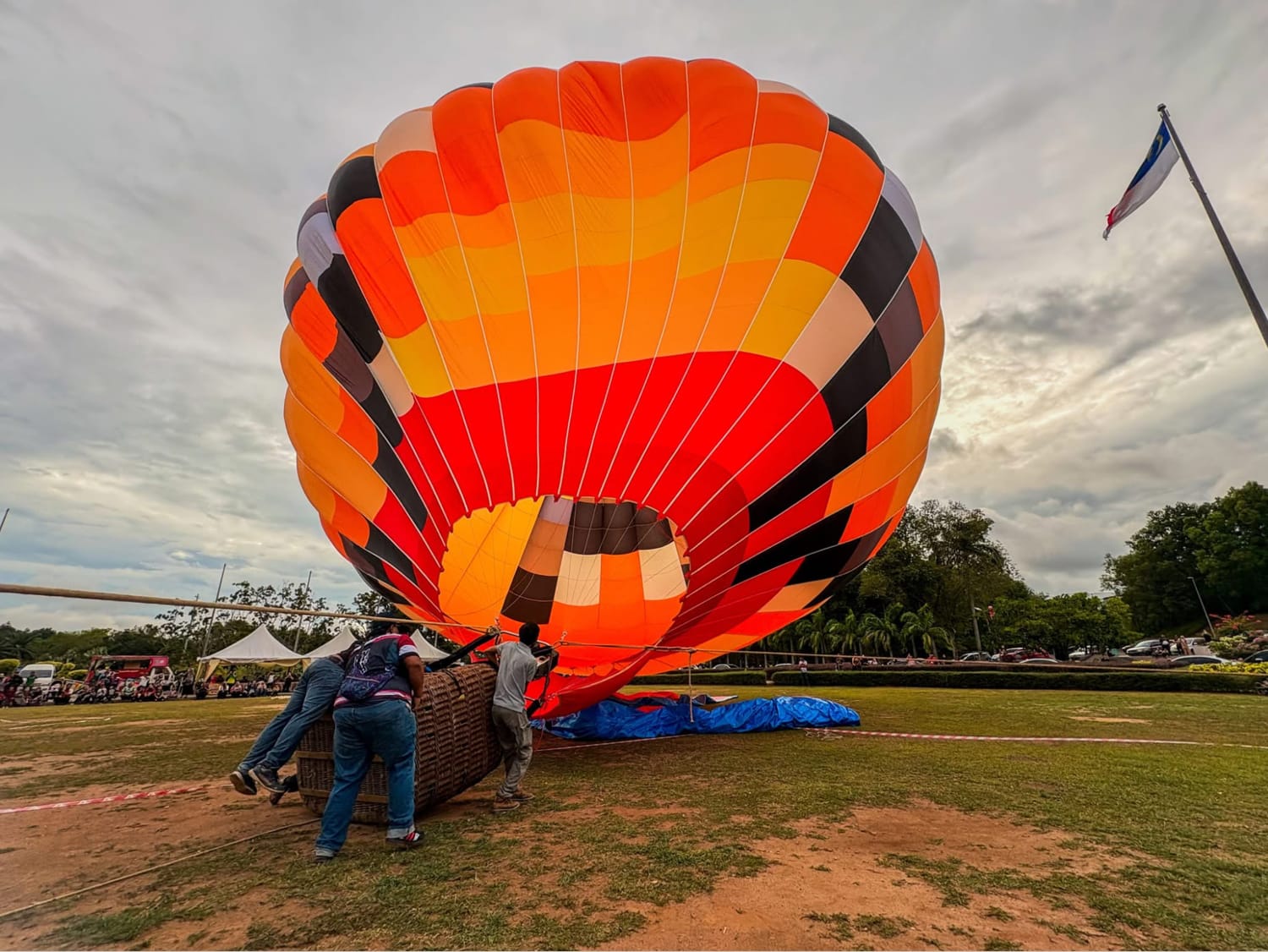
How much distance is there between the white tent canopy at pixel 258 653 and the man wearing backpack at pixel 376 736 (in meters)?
22.9

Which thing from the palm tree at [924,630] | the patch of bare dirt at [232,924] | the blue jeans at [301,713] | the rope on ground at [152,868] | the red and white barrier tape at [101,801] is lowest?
the patch of bare dirt at [232,924]

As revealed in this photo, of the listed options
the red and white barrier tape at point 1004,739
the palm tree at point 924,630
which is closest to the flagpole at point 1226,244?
the red and white barrier tape at point 1004,739

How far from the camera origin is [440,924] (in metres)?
2.38

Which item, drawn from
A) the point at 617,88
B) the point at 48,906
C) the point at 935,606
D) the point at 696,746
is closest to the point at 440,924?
the point at 48,906

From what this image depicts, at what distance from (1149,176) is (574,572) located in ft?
23.0

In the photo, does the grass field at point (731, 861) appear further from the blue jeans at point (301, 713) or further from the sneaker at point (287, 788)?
the blue jeans at point (301, 713)

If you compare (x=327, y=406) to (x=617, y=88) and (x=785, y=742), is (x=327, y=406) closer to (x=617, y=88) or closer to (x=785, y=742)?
(x=617, y=88)

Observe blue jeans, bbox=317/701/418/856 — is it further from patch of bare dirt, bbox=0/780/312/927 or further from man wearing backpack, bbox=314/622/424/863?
patch of bare dirt, bbox=0/780/312/927

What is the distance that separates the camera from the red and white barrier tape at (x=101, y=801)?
14.5 feet

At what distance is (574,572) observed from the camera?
616 centimetres

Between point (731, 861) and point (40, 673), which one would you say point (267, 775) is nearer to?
point (731, 861)

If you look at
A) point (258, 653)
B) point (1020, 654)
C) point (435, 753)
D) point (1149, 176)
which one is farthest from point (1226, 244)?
point (1020, 654)

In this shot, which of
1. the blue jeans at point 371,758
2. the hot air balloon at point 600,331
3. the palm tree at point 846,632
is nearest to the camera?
the blue jeans at point 371,758

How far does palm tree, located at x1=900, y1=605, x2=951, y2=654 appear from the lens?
3469cm
